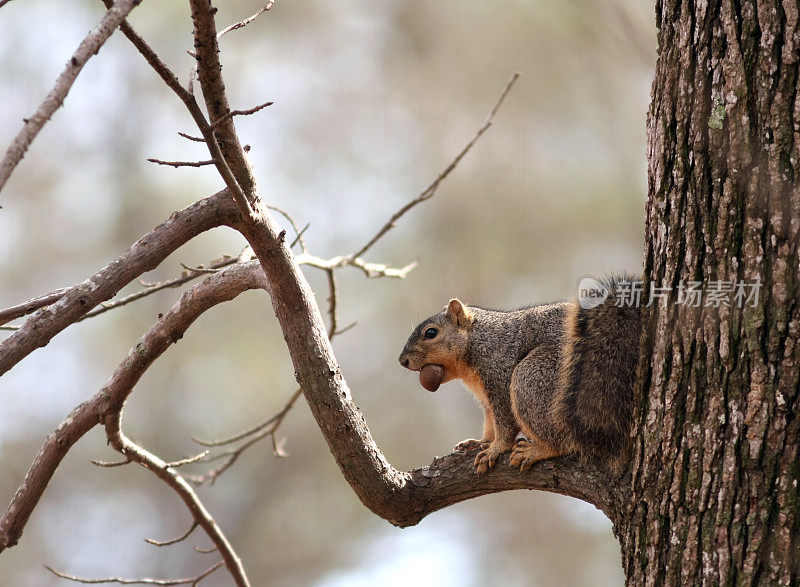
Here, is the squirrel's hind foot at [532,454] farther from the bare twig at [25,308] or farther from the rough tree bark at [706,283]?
the bare twig at [25,308]

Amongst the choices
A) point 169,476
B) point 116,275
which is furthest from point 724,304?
point 169,476

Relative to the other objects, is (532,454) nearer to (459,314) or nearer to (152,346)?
(459,314)

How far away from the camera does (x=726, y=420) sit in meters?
1.84

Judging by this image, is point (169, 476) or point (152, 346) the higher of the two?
point (152, 346)

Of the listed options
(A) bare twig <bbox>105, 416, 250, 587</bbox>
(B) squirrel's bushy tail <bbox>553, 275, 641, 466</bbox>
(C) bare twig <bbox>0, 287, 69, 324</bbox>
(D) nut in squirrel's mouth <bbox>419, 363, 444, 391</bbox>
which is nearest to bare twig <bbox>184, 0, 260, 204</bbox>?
(C) bare twig <bbox>0, 287, 69, 324</bbox>

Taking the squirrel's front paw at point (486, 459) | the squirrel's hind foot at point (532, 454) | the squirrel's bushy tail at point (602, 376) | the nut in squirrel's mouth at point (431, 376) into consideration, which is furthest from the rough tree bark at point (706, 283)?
the nut in squirrel's mouth at point (431, 376)

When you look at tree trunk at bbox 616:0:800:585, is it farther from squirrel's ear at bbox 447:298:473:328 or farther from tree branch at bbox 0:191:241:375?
squirrel's ear at bbox 447:298:473:328

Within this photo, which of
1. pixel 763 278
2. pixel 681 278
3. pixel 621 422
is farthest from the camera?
pixel 621 422

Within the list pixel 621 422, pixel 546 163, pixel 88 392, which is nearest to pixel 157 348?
pixel 621 422

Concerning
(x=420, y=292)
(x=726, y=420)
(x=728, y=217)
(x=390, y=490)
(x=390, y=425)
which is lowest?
(x=726, y=420)

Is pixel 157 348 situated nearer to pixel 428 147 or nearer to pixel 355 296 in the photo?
pixel 355 296

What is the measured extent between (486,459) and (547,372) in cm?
36

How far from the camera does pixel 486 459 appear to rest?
261 cm

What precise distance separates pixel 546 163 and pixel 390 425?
3513 mm
